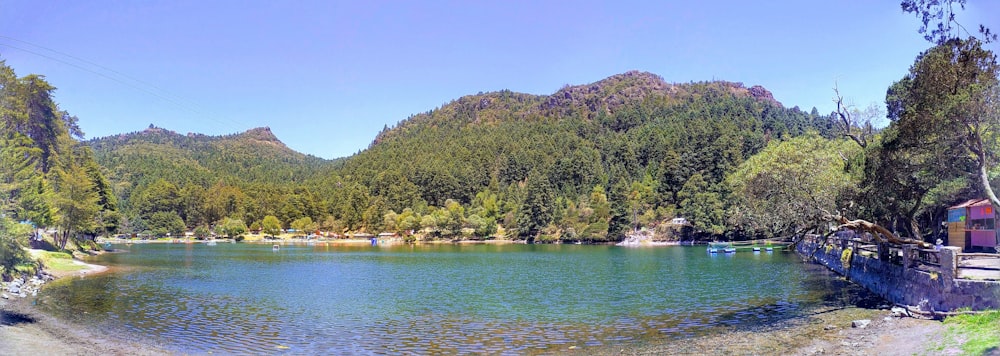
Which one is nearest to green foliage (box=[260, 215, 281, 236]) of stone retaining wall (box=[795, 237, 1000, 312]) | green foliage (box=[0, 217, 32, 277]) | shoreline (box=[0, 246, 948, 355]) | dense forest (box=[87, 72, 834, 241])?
dense forest (box=[87, 72, 834, 241])

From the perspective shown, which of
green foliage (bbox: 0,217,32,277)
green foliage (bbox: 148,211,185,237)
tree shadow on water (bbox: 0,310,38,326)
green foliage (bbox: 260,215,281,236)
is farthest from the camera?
green foliage (bbox: 260,215,281,236)

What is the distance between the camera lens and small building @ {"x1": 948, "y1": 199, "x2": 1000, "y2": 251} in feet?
120

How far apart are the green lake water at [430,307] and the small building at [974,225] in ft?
29.5

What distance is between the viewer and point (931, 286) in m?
20.6

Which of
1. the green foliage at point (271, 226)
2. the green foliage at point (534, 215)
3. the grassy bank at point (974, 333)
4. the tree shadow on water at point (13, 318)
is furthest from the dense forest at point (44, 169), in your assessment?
the green foliage at point (534, 215)

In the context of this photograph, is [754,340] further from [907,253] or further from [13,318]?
[13,318]

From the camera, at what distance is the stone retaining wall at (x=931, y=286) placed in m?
18.2

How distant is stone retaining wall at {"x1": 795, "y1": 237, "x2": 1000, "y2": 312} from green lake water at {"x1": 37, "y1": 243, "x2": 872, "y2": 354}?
1927mm

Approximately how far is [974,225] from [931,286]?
24741 millimetres

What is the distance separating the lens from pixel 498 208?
163m

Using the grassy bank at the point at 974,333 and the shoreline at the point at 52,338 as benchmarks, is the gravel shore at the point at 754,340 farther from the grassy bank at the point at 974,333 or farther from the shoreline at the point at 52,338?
the grassy bank at the point at 974,333

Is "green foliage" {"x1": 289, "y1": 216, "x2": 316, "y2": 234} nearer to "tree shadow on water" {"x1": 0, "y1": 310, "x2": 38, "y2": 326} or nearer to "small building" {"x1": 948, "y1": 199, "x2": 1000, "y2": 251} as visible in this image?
"tree shadow on water" {"x1": 0, "y1": 310, "x2": 38, "y2": 326}

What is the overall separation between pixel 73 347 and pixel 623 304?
915 inches

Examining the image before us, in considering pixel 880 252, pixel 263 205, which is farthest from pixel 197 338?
pixel 263 205
